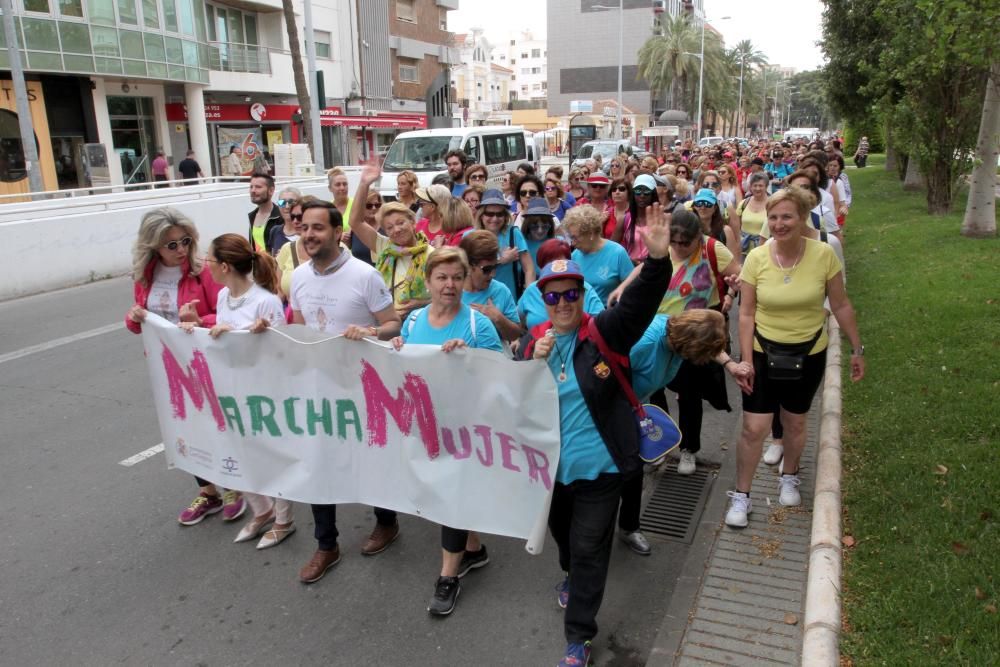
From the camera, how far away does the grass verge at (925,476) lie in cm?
329

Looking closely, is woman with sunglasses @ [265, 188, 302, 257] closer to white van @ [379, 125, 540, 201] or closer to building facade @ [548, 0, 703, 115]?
white van @ [379, 125, 540, 201]

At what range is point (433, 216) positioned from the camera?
19.6 ft

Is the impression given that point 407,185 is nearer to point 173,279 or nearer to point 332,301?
point 173,279

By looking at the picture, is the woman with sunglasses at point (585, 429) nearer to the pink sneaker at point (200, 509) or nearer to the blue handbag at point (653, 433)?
the blue handbag at point (653, 433)

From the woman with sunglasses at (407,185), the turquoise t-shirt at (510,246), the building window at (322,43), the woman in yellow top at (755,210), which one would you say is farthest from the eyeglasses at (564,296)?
the building window at (322,43)

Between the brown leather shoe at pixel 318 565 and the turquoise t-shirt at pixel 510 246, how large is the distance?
2.26 metres

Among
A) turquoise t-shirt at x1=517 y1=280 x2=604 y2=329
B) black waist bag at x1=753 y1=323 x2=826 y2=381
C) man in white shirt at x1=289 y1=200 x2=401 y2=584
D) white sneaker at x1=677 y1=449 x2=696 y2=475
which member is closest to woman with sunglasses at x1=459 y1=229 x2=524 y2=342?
turquoise t-shirt at x1=517 y1=280 x2=604 y2=329

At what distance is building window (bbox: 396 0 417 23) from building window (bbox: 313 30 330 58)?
8379 millimetres

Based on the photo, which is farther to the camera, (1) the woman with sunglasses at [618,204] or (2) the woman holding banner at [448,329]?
(1) the woman with sunglasses at [618,204]

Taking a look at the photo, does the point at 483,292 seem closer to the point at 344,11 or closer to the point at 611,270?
the point at 611,270

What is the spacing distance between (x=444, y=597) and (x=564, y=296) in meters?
1.68

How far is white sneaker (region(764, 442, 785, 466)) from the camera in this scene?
207 inches

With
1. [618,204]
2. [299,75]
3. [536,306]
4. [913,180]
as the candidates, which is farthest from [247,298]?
[913,180]

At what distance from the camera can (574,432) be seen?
125 inches
